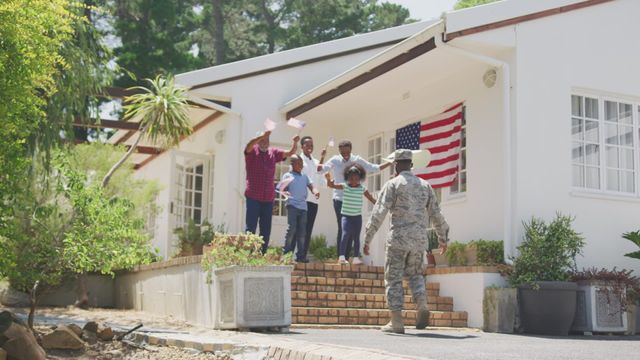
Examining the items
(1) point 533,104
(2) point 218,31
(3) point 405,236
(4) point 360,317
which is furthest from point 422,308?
(2) point 218,31

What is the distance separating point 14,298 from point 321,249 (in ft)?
16.3

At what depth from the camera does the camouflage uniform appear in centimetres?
814

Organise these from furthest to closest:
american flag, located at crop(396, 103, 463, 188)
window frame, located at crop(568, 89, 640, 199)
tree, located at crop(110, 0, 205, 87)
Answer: tree, located at crop(110, 0, 205, 87)
american flag, located at crop(396, 103, 463, 188)
window frame, located at crop(568, 89, 640, 199)

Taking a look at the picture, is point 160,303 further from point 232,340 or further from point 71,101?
point 232,340

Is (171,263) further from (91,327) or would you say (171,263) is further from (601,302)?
(601,302)

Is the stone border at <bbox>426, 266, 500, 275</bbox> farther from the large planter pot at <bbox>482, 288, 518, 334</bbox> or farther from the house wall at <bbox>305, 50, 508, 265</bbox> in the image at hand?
the house wall at <bbox>305, 50, 508, 265</bbox>

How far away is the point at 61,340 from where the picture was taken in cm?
751

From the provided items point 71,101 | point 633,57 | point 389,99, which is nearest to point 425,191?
point 71,101

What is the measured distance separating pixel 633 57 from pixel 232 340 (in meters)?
7.15

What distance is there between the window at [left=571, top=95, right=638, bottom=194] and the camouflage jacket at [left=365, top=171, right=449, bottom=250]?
3413mm

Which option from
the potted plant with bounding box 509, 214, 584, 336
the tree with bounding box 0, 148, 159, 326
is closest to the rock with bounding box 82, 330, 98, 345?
the tree with bounding box 0, 148, 159, 326

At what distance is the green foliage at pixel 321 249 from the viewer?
14.1m

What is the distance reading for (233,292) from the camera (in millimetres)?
8414

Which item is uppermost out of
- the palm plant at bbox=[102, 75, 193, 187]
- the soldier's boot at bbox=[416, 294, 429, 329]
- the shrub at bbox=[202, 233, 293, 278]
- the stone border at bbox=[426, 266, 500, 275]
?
the palm plant at bbox=[102, 75, 193, 187]
